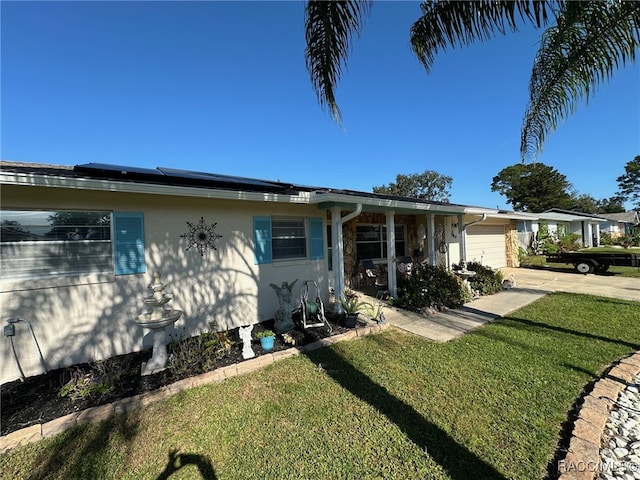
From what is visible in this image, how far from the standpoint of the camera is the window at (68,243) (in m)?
3.85

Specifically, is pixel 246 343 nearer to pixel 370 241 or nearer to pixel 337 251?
pixel 337 251

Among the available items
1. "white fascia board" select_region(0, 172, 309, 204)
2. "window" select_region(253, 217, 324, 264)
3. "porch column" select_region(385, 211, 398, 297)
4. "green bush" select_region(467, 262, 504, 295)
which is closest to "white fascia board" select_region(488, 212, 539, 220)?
"green bush" select_region(467, 262, 504, 295)

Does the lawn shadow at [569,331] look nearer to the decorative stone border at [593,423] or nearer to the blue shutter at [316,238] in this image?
the decorative stone border at [593,423]

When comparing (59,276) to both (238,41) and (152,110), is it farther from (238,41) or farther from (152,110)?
(152,110)

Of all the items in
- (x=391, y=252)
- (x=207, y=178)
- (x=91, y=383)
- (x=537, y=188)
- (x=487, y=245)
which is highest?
(x=537, y=188)

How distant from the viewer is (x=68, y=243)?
165 inches

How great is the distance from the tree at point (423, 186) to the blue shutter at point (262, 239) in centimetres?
3852

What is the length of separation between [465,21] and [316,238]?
487cm

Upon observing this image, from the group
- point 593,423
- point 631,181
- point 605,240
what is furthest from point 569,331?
point 631,181

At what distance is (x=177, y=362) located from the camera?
397 cm

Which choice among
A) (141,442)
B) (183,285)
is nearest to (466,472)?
(141,442)

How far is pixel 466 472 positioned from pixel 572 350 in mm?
3520

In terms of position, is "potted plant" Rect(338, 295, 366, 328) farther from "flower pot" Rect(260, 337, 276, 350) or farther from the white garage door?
the white garage door

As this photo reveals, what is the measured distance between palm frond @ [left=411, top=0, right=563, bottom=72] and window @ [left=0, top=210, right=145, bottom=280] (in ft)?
16.3
